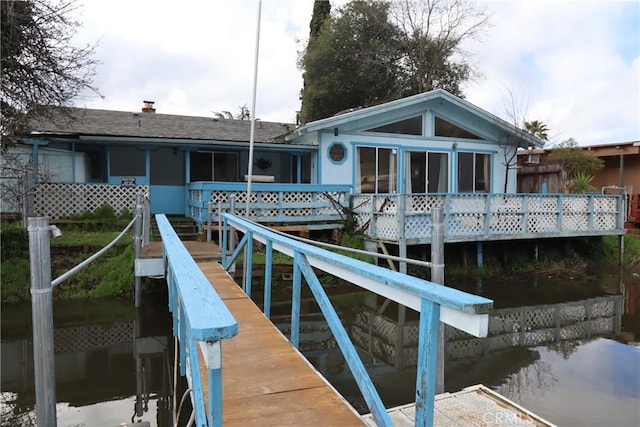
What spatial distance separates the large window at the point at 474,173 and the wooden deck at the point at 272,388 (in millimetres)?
12694

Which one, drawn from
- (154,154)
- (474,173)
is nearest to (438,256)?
(154,154)

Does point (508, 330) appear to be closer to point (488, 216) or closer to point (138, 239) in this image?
point (488, 216)

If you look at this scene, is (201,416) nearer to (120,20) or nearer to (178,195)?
(120,20)

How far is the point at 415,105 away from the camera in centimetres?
1452

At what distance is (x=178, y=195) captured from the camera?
13859 millimetres

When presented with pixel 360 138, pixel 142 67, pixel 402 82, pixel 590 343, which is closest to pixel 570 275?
pixel 590 343

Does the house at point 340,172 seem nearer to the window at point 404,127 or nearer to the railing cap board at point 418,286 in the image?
the window at point 404,127

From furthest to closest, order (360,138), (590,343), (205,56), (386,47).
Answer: (386,47) < (205,56) < (360,138) < (590,343)

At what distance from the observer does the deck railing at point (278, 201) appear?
430 inches

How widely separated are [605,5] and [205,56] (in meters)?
12.4

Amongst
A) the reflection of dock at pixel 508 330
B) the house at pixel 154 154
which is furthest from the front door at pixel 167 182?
the reflection of dock at pixel 508 330

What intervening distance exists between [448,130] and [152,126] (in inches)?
387

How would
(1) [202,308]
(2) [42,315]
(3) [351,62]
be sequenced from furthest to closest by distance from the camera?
(3) [351,62] < (2) [42,315] < (1) [202,308]

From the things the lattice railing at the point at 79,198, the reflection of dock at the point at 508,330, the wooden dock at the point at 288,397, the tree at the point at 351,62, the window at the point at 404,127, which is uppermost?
the tree at the point at 351,62
